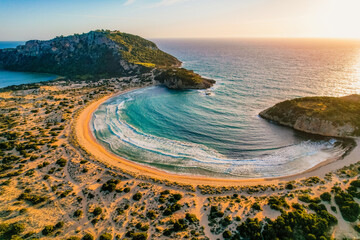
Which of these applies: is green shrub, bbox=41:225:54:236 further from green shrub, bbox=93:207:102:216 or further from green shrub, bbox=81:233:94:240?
green shrub, bbox=93:207:102:216

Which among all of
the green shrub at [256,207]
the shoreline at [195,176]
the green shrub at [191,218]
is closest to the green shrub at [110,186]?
the shoreline at [195,176]

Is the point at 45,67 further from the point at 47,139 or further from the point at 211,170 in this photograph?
the point at 211,170

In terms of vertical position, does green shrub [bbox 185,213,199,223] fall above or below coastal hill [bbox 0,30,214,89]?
below

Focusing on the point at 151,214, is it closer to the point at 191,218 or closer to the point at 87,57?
the point at 191,218

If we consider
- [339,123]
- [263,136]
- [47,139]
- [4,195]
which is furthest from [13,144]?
[339,123]

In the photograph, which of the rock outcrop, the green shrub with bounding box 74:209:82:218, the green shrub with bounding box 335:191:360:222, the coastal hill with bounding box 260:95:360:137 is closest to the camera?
the green shrub with bounding box 335:191:360:222

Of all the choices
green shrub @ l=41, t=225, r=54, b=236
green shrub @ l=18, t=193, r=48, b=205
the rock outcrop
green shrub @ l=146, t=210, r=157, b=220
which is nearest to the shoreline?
green shrub @ l=146, t=210, r=157, b=220

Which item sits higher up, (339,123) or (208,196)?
(339,123)
